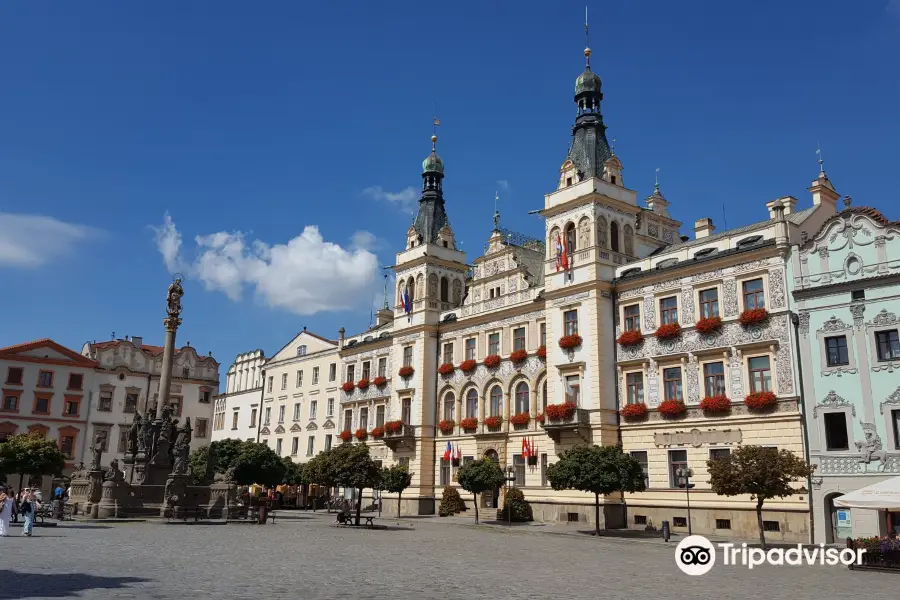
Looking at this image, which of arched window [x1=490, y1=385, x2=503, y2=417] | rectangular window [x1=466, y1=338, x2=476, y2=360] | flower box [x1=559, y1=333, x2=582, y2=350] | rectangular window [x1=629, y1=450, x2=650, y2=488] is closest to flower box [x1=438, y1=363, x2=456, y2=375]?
rectangular window [x1=466, y1=338, x2=476, y2=360]

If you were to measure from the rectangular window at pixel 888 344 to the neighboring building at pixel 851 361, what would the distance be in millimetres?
40

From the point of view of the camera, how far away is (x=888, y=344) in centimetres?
3359

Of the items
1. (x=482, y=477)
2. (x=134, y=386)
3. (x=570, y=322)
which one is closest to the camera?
(x=482, y=477)

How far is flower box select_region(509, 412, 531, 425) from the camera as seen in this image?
4884 cm

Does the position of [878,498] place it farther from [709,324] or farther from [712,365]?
[709,324]

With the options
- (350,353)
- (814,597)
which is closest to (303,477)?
(350,353)

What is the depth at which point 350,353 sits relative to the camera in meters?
66.2

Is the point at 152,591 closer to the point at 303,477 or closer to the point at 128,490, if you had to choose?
the point at 128,490

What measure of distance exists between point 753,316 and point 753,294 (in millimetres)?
1378

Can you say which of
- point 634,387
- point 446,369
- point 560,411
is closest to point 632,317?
point 634,387

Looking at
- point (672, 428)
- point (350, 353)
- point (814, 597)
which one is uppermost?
point (350, 353)

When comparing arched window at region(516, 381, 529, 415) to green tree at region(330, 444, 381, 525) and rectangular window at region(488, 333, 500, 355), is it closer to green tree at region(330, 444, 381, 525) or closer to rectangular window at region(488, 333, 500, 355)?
rectangular window at region(488, 333, 500, 355)

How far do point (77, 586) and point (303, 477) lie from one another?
4343cm

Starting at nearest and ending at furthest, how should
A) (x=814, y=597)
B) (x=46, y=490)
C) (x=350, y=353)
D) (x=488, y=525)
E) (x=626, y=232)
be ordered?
1. (x=814, y=597)
2. (x=488, y=525)
3. (x=626, y=232)
4. (x=350, y=353)
5. (x=46, y=490)
